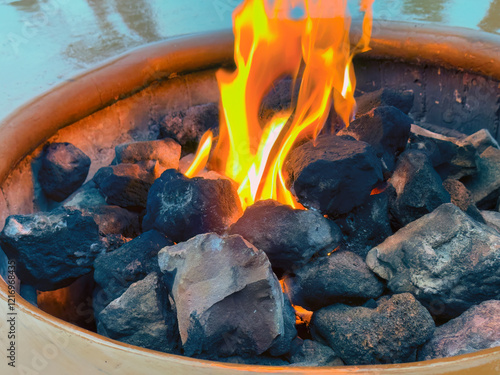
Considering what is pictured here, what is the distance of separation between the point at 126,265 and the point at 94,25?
1.72m

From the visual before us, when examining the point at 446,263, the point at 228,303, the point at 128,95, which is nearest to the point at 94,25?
the point at 128,95

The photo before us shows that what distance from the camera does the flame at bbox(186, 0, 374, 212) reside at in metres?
1.77

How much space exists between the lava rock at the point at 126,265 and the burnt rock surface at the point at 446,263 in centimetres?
62

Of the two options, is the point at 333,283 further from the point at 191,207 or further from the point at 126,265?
the point at 126,265

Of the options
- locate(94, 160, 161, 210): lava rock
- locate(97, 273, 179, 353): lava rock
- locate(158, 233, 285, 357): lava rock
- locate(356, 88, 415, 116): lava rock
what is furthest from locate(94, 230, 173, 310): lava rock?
locate(356, 88, 415, 116): lava rock

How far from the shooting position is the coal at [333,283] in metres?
1.33

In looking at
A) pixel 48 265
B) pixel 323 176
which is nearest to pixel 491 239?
pixel 323 176

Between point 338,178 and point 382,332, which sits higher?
point 338,178

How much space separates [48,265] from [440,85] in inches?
68.3

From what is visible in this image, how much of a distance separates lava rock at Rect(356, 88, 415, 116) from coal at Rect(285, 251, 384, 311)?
790 millimetres

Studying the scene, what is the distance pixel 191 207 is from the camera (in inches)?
57.5

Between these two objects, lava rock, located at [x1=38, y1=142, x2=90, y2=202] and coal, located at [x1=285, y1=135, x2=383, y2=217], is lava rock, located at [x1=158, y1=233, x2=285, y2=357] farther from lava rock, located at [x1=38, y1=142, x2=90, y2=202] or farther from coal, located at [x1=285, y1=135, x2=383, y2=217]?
lava rock, located at [x1=38, y1=142, x2=90, y2=202]

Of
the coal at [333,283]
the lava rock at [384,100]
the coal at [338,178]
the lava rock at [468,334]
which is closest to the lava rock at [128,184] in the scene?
the coal at [338,178]

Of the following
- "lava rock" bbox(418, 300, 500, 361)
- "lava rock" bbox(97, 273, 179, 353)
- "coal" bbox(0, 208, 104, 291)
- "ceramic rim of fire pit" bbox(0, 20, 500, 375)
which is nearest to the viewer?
"ceramic rim of fire pit" bbox(0, 20, 500, 375)
